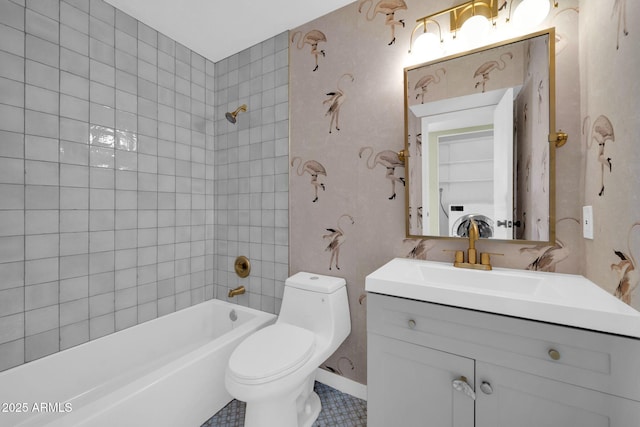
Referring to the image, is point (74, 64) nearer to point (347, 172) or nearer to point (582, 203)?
point (347, 172)

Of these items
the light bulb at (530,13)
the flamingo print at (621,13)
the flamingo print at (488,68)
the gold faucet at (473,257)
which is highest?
the light bulb at (530,13)

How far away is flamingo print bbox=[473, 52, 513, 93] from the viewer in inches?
47.7

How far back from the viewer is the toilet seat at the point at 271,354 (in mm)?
1091

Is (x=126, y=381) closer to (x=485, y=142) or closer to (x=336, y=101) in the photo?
(x=336, y=101)

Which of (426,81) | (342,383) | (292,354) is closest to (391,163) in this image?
(426,81)

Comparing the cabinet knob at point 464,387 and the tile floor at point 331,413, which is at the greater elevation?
the cabinet knob at point 464,387

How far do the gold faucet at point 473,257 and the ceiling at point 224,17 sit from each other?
4.93ft

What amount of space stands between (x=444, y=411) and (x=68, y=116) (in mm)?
2281

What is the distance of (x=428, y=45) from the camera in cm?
133

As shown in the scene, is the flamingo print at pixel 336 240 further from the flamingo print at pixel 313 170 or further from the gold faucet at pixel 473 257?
the gold faucet at pixel 473 257

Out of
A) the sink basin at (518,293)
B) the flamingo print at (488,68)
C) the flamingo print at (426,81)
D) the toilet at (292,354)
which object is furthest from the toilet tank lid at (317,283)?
the flamingo print at (488,68)

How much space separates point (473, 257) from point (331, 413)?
1163mm

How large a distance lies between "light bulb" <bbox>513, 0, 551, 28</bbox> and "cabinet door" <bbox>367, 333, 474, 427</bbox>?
4.56 ft

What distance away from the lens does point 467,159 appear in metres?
1.29
